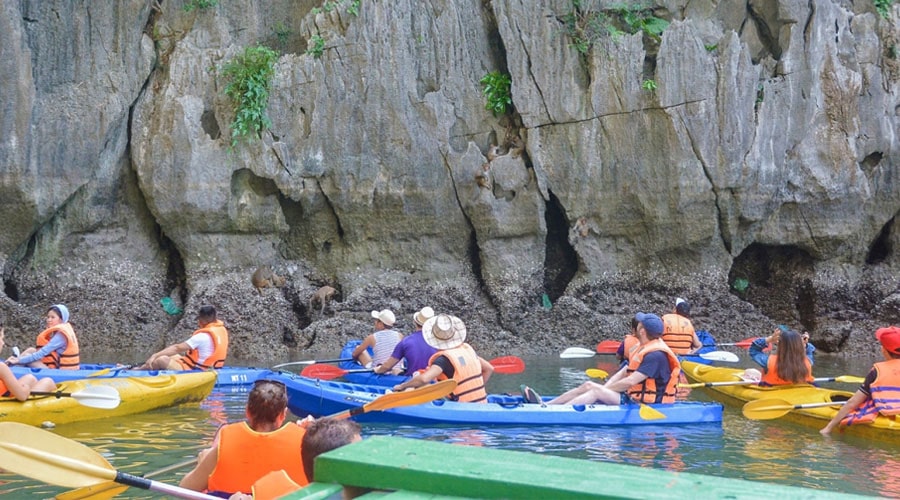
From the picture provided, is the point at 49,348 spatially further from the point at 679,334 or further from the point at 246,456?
the point at 679,334

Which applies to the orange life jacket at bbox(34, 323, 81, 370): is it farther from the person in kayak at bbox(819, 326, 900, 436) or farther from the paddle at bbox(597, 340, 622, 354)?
the person in kayak at bbox(819, 326, 900, 436)

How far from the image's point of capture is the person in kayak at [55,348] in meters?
11.3

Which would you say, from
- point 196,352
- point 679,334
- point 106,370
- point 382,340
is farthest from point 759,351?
point 106,370

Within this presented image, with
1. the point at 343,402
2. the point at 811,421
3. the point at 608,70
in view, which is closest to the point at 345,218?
the point at 608,70

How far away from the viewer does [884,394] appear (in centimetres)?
897

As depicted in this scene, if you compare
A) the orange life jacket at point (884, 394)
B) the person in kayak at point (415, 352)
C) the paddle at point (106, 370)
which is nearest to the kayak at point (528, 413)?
the person in kayak at point (415, 352)

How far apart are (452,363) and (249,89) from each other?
390 inches

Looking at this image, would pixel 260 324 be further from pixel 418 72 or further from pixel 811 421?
pixel 811 421

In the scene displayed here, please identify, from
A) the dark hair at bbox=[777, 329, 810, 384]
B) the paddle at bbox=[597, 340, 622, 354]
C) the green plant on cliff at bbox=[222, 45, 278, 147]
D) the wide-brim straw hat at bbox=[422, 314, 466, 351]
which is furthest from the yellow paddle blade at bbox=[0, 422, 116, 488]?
the green plant on cliff at bbox=[222, 45, 278, 147]

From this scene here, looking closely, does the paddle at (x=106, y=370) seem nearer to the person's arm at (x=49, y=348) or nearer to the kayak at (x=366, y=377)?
the person's arm at (x=49, y=348)

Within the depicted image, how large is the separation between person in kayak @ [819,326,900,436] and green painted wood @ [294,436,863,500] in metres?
7.58

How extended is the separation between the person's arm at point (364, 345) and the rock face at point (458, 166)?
4.40m

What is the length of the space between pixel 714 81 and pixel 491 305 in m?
5.96

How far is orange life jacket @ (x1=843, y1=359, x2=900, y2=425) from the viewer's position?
8836 millimetres
